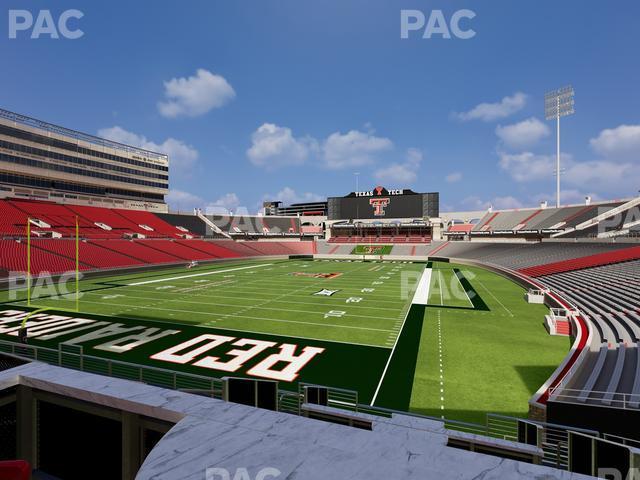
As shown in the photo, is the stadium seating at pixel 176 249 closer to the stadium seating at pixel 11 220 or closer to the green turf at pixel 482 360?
the stadium seating at pixel 11 220

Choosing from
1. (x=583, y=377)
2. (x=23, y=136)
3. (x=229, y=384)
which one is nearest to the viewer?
(x=229, y=384)

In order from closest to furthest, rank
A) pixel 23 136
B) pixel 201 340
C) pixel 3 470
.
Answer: pixel 3 470 < pixel 201 340 < pixel 23 136

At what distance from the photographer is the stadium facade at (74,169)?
49.4 meters

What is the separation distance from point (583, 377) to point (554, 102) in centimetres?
7166

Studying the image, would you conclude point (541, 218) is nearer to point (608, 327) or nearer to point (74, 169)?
point (608, 327)

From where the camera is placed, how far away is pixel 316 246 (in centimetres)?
7294

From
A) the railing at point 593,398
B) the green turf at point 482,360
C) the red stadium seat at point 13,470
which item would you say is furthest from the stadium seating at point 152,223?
the railing at point 593,398

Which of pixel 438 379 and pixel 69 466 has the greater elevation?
pixel 69 466

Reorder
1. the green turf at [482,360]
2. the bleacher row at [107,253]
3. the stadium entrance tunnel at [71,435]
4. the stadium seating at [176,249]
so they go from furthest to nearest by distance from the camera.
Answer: the stadium seating at [176,249], the bleacher row at [107,253], the green turf at [482,360], the stadium entrance tunnel at [71,435]

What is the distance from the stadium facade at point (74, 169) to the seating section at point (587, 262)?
221 feet

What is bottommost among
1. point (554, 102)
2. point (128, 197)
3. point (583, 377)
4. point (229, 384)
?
point (583, 377)

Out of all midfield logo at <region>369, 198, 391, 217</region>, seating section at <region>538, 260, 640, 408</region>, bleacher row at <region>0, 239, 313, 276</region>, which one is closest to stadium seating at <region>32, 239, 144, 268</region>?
bleacher row at <region>0, 239, 313, 276</region>

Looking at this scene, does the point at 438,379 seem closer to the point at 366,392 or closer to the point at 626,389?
the point at 366,392

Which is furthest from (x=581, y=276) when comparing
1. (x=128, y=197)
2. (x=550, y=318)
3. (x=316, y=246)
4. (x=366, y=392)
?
(x=128, y=197)
